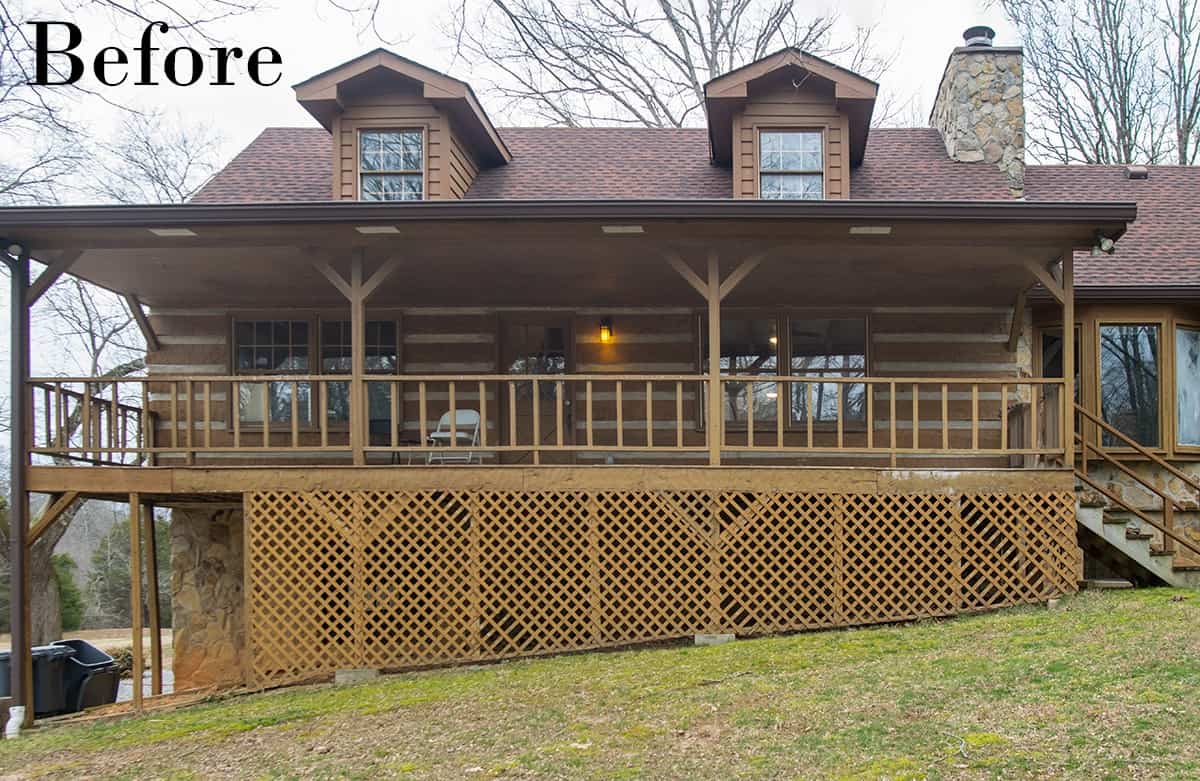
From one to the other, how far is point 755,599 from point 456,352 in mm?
4766

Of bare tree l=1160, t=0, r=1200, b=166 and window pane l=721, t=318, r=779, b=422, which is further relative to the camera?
bare tree l=1160, t=0, r=1200, b=166

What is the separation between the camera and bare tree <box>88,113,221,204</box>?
22922 mm

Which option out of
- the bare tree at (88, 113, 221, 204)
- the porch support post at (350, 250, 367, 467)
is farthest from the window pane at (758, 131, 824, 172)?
the bare tree at (88, 113, 221, 204)

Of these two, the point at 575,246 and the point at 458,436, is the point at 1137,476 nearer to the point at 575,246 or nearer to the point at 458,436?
the point at 575,246

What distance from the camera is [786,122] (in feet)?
39.9

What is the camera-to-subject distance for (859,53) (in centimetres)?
2034

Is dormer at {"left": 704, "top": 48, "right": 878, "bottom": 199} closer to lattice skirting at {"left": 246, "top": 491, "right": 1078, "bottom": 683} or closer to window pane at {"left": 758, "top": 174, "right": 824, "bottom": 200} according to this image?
window pane at {"left": 758, "top": 174, "right": 824, "bottom": 200}

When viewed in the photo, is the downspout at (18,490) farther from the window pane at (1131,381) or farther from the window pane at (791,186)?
the window pane at (1131,381)

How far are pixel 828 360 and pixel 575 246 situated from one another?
3.72m

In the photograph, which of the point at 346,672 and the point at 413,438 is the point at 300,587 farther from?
the point at 413,438

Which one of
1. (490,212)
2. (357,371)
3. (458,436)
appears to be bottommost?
(458,436)

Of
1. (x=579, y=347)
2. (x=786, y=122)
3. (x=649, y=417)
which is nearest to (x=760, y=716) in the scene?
(x=649, y=417)

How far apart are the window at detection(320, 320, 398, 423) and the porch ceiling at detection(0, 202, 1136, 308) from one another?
0.63 metres

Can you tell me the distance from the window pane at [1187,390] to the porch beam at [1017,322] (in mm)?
1900
